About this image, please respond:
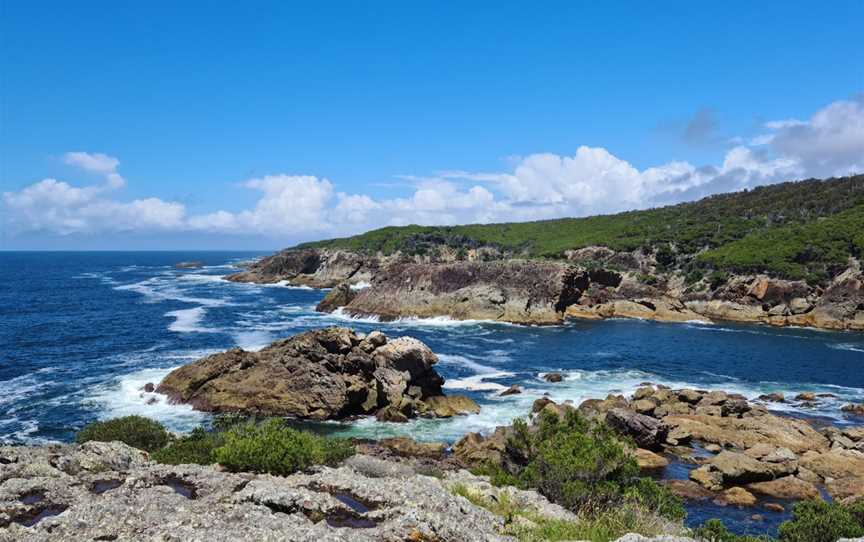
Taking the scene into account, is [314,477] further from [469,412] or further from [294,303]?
[294,303]

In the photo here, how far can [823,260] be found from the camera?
9419cm

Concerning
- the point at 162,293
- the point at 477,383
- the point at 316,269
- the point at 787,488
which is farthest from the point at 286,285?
the point at 787,488

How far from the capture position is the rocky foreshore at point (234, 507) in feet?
38.9

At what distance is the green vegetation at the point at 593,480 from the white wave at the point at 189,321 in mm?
60384

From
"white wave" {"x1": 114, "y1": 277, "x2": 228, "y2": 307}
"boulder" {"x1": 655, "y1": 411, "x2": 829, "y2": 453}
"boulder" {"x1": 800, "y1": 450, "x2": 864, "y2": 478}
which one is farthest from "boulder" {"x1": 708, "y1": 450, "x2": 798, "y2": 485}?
"white wave" {"x1": 114, "y1": 277, "x2": 228, "y2": 307}

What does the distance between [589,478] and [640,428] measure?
655 inches

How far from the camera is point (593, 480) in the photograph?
19.9m

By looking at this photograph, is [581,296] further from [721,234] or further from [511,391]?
[511,391]

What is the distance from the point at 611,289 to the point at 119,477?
319 ft

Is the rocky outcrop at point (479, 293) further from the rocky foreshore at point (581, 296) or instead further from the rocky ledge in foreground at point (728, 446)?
the rocky ledge in foreground at point (728, 446)

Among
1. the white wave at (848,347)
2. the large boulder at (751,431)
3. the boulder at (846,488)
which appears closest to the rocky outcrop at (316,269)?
the white wave at (848,347)

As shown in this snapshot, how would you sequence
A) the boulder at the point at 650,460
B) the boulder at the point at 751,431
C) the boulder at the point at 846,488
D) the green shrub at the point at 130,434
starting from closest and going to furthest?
the green shrub at the point at 130,434 < the boulder at the point at 846,488 < the boulder at the point at 650,460 < the boulder at the point at 751,431

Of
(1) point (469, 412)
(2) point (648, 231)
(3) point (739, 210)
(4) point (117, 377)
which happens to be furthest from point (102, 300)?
(3) point (739, 210)

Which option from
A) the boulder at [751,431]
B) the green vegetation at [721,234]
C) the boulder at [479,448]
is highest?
the green vegetation at [721,234]
